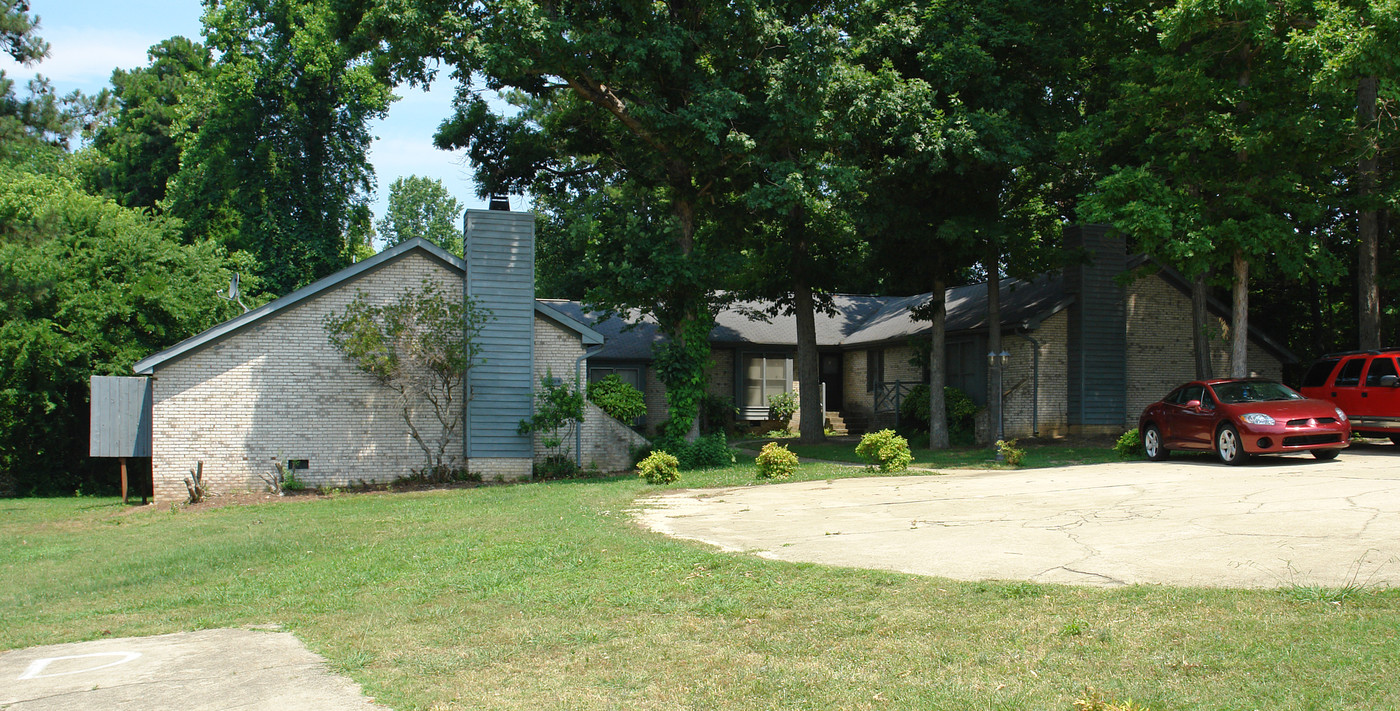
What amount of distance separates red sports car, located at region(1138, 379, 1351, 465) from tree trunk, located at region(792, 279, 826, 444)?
1111 cm

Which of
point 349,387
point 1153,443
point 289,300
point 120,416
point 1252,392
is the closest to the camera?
point 1252,392

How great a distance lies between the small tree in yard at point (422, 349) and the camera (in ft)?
62.2

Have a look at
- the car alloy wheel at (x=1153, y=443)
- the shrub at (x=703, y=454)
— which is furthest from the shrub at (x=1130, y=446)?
the shrub at (x=703, y=454)

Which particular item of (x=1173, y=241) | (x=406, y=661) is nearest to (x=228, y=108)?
(x=1173, y=241)

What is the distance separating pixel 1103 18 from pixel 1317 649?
21034 mm

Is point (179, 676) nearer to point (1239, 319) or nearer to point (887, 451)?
point (887, 451)

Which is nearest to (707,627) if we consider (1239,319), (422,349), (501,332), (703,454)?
(703,454)

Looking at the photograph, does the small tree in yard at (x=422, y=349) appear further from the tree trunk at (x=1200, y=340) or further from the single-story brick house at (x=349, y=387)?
the tree trunk at (x=1200, y=340)

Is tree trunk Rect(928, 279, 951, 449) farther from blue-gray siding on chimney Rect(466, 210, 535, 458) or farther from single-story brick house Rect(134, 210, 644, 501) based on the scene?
blue-gray siding on chimney Rect(466, 210, 535, 458)

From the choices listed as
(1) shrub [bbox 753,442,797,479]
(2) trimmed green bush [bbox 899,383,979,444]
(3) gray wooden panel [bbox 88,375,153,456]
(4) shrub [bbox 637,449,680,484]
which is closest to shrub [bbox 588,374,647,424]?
(4) shrub [bbox 637,449,680,484]

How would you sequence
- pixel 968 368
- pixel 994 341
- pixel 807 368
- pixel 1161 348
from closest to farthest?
pixel 994 341 → pixel 1161 348 → pixel 807 368 → pixel 968 368

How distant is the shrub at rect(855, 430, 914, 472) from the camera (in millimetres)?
16781

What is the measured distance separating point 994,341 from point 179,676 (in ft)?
70.8

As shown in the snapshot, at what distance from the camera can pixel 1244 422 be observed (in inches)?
584
